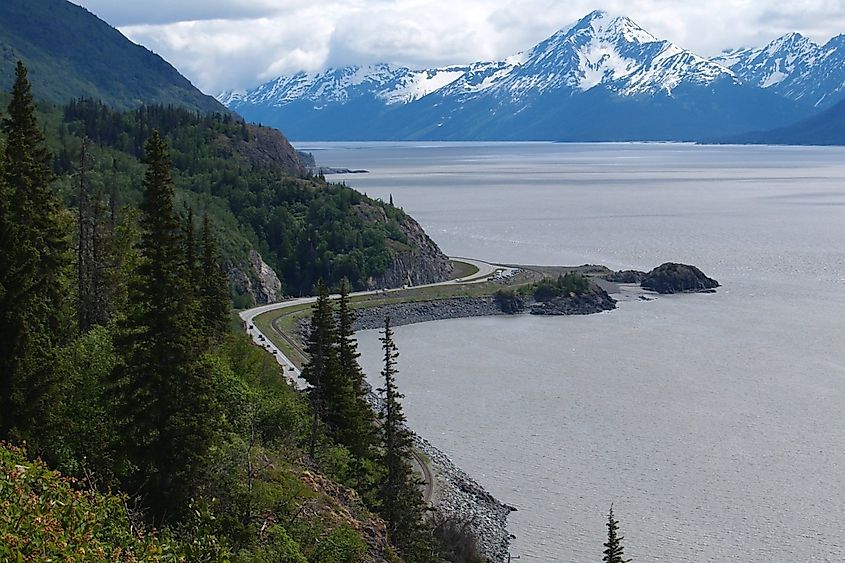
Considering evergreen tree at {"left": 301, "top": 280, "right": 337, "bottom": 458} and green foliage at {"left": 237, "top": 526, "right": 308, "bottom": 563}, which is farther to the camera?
evergreen tree at {"left": 301, "top": 280, "right": 337, "bottom": 458}

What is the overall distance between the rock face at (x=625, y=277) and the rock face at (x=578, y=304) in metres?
9.87

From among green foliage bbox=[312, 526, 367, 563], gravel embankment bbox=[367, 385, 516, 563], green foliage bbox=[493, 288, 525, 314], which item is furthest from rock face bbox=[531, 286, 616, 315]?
green foliage bbox=[312, 526, 367, 563]

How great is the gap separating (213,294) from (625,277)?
79.8m

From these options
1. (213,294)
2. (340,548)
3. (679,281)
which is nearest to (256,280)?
(679,281)

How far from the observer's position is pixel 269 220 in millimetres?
122375

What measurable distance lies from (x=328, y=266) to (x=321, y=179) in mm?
29967

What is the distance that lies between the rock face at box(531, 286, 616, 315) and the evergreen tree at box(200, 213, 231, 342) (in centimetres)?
6123

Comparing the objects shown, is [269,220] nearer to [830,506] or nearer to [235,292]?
[235,292]

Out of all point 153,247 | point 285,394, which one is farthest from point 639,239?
point 153,247

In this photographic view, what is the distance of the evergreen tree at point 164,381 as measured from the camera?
23.3 meters

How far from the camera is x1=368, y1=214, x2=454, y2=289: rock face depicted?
117250 mm

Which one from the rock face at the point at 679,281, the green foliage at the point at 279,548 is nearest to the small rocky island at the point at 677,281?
the rock face at the point at 679,281

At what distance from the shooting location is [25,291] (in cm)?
2477

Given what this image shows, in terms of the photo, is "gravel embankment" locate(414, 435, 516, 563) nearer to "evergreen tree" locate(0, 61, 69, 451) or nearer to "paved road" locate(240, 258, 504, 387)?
"paved road" locate(240, 258, 504, 387)
